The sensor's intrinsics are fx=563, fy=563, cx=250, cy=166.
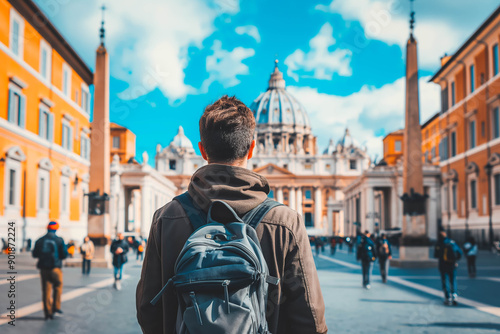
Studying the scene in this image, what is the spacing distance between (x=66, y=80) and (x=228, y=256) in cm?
3011

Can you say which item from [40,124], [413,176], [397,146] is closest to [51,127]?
[40,124]

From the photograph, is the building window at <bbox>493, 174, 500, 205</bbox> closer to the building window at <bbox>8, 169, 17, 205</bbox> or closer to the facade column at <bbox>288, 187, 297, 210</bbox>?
the building window at <bbox>8, 169, 17, 205</bbox>

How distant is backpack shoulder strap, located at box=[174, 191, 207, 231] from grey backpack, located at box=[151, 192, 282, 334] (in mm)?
170

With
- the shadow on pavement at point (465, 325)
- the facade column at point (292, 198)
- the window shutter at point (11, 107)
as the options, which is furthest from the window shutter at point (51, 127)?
the facade column at point (292, 198)

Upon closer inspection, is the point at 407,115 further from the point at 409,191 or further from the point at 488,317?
the point at 488,317

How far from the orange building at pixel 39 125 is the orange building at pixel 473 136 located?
1930 centimetres

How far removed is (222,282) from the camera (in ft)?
5.60

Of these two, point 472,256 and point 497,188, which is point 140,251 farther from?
point 497,188

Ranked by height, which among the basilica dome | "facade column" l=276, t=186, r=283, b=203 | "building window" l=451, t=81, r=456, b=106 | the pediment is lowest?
"facade column" l=276, t=186, r=283, b=203

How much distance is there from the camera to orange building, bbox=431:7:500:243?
2691cm

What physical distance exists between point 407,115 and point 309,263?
54.3 ft

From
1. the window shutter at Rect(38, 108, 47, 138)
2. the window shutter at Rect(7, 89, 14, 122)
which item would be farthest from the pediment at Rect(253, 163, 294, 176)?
the window shutter at Rect(7, 89, 14, 122)

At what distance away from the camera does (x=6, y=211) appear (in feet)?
67.4

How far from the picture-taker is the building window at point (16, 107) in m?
21.6
